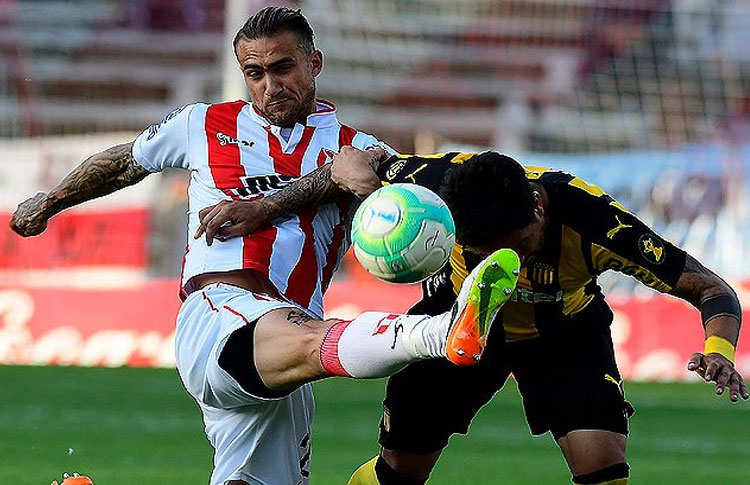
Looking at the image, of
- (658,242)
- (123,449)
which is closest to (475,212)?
(658,242)

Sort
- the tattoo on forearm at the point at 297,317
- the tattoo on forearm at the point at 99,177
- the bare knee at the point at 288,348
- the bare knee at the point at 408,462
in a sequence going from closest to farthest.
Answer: the bare knee at the point at 288,348, the tattoo on forearm at the point at 297,317, the tattoo on forearm at the point at 99,177, the bare knee at the point at 408,462

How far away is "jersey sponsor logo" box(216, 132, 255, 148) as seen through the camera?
22.0 ft

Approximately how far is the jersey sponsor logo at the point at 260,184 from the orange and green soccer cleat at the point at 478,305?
68.1 inches

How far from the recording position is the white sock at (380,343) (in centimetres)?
511

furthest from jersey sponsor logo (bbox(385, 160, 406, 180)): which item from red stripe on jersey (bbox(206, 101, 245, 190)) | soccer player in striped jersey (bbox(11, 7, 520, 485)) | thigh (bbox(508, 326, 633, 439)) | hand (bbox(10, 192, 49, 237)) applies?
hand (bbox(10, 192, 49, 237))

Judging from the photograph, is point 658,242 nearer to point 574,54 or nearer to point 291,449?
point 291,449

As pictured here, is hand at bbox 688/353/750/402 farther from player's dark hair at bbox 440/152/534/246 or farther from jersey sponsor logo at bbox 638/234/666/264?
player's dark hair at bbox 440/152/534/246

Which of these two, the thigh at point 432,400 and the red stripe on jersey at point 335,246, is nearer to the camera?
the red stripe on jersey at point 335,246

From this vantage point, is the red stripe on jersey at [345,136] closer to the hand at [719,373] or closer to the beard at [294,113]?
the beard at [294,113]

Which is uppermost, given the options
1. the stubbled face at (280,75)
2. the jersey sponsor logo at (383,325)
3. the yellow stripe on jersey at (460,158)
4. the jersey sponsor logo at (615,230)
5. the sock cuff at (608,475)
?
the stubbled face at (280,75)

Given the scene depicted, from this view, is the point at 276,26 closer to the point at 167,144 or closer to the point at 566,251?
the point at 167,144

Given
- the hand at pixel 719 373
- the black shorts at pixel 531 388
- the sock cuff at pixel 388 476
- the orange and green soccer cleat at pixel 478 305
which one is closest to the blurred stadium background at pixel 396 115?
the sock cuff at pixel 388 476

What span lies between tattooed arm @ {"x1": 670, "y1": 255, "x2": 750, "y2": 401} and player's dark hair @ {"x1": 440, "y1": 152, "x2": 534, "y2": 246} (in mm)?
764

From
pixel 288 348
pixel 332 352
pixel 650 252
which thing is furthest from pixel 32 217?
pixel 650 252
